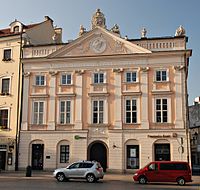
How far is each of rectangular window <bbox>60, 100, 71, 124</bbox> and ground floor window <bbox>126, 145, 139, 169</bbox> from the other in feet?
23.1

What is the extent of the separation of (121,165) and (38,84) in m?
12.7

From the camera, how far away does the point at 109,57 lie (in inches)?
1396

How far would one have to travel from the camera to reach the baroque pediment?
35438mm

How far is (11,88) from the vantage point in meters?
37.9

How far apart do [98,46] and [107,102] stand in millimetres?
6196

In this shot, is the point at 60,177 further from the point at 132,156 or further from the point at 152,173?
the point at 132,156

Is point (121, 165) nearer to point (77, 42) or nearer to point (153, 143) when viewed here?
point (153, 143)

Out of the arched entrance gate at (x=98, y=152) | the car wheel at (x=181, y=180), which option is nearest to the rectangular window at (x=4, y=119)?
the arched entrance gate at (x=98, y=152)

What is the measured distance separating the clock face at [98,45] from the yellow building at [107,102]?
0.09m

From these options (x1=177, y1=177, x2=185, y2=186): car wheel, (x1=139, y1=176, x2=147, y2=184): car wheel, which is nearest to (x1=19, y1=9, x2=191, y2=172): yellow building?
(x1=177, y1=177, x2=185, y2=186): car wheel

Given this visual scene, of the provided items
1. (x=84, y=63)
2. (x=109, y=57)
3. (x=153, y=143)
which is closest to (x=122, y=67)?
(x=109, y=57)

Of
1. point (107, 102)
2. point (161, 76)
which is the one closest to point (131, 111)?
point (107, 102)

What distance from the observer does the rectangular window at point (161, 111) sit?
110ft

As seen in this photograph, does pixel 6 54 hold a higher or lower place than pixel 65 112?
higher
